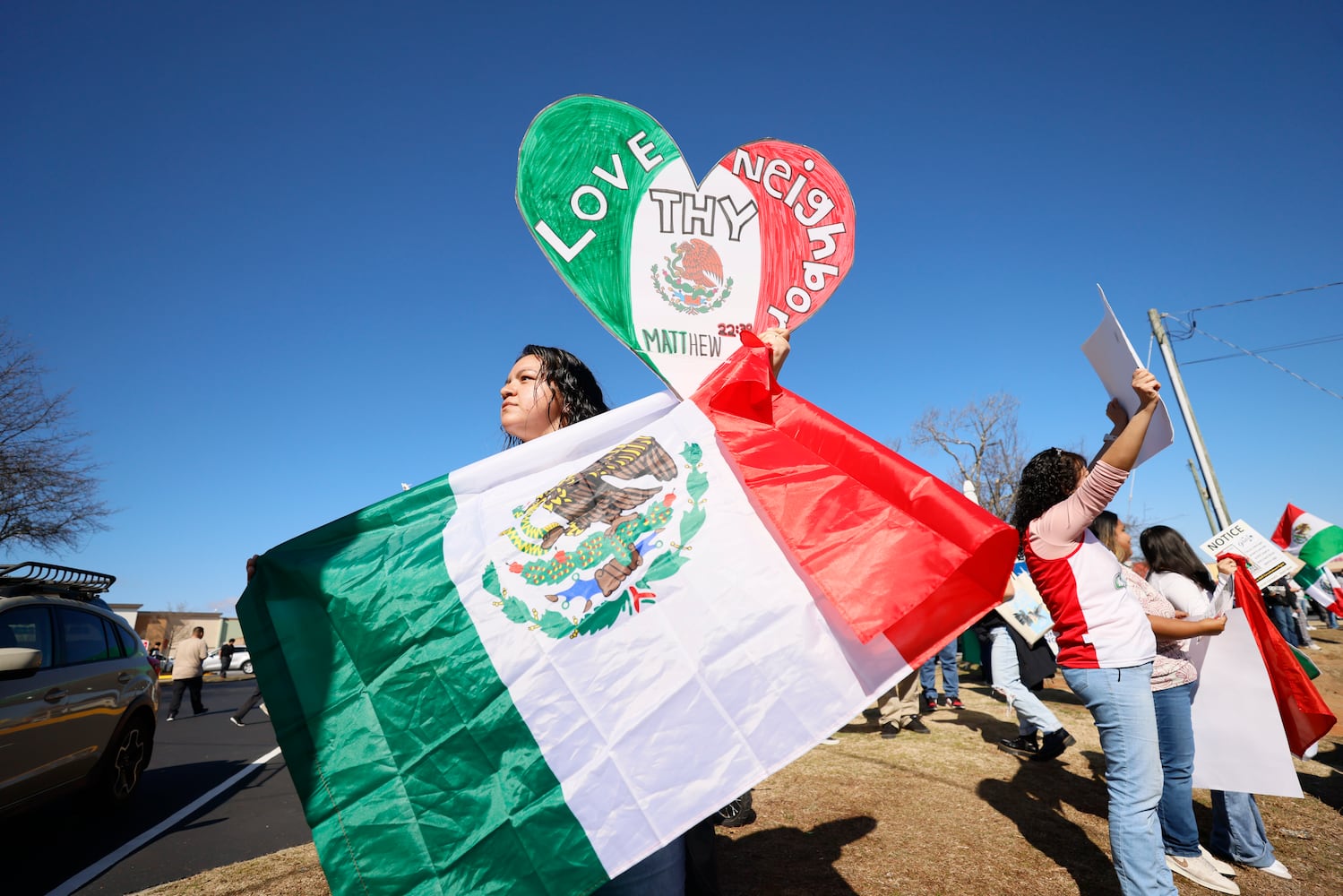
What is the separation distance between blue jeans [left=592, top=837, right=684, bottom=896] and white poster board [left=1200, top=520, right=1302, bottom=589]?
3901 mm

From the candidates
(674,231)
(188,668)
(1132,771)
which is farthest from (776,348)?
(188,668)

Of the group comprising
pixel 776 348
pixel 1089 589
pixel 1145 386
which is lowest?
pixel 1089 589

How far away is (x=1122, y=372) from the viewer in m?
2.55

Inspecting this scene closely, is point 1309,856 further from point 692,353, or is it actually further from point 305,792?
point 305,792

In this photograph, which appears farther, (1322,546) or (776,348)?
(1322,546)

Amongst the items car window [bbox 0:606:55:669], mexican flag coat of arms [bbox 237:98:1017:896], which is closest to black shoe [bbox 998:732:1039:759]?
mexican flag coat of arms [bbox 237:98:1017:896]

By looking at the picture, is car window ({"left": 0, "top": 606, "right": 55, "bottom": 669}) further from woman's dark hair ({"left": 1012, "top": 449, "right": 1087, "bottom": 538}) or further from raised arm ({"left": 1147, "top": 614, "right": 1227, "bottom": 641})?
raised arm ({"left": 1147, "top": 614, "right": 1227, "bottom": 641})

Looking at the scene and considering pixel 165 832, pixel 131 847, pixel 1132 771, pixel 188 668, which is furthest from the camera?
pixel 188 668

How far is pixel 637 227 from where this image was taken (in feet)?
7.93

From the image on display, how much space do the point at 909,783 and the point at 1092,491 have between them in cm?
330

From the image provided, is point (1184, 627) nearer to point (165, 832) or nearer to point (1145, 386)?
point (1145, 386)

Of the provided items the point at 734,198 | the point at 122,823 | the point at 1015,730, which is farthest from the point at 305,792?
the point at 1015,730

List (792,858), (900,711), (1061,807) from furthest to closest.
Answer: (900,711) < (1061,807) < (792,858)

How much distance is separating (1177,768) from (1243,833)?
0.65m
